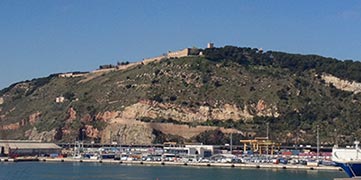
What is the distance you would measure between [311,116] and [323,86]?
38.2ft

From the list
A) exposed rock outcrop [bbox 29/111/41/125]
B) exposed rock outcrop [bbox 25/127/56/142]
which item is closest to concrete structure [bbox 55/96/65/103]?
exposed rock outcrop [bbox 29/111/41/125]

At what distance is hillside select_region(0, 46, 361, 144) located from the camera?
342 ft

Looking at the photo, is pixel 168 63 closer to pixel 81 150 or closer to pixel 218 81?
pixel 218 81

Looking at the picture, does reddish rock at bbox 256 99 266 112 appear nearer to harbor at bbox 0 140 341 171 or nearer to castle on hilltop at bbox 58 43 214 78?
harbor at bbox 0 140 341 171

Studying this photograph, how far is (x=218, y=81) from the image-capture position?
115m

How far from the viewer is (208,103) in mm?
108875

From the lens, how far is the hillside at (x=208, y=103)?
342 feet

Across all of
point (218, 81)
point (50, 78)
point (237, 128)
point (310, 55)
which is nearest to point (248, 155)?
point (237, 128)

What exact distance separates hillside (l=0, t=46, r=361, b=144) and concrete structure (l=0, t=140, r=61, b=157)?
596 centimetres

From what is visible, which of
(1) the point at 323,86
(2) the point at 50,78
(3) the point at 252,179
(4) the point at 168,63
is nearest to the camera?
(3) the point at 252,179

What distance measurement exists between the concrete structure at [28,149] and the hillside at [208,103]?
5962mm

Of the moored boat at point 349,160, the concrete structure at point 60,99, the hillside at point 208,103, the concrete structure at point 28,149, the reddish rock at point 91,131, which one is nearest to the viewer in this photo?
the moored boat at point 349,160

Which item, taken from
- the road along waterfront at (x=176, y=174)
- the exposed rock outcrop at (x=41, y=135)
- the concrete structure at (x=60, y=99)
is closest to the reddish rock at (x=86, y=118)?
the exposed rock outcrop at (x=41, y=135)

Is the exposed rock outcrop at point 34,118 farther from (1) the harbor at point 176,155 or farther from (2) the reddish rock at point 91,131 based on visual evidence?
(2) the reddish rock at point 91,131
